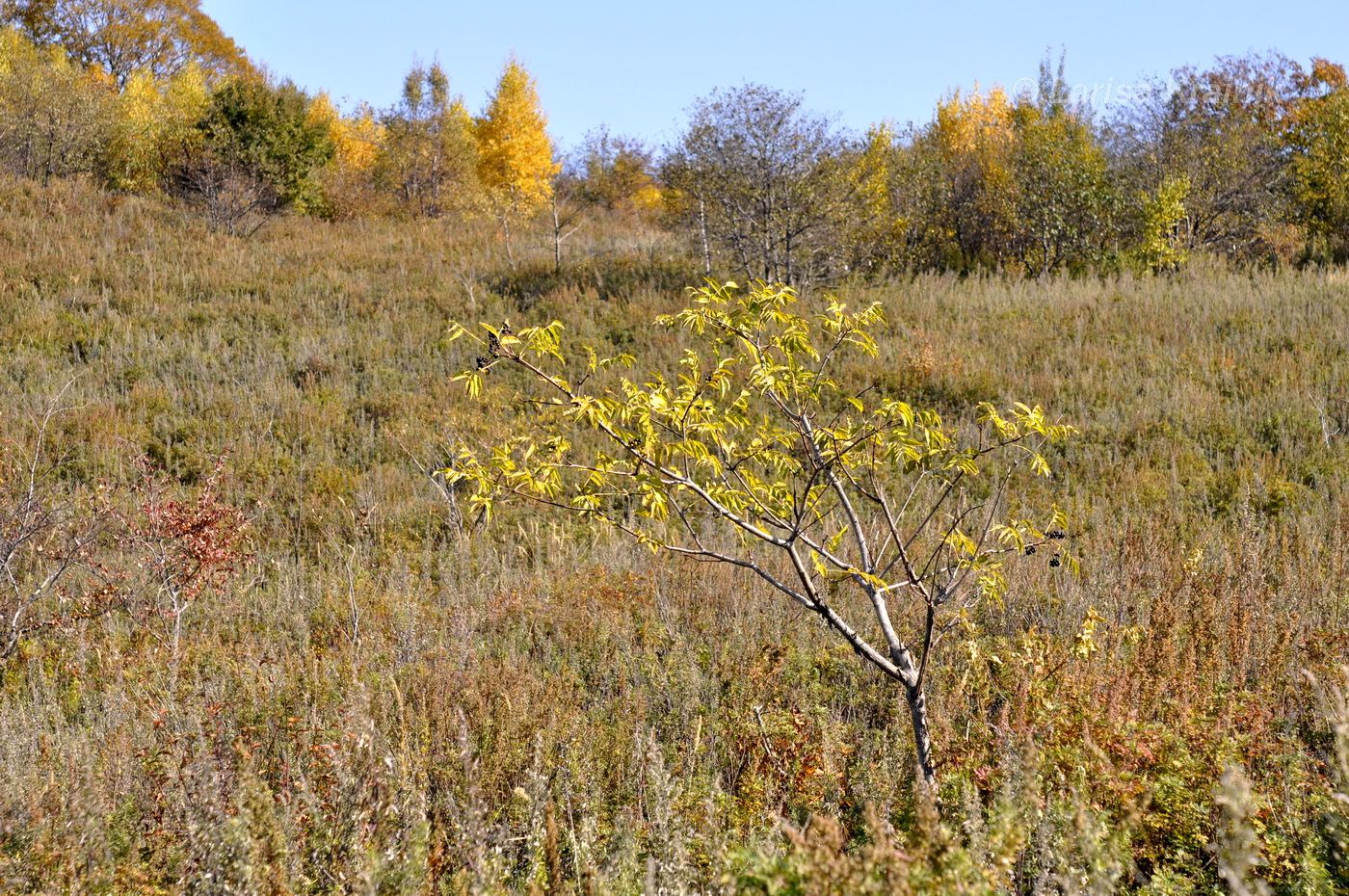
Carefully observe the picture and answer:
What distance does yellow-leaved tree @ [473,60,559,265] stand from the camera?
1012 inches

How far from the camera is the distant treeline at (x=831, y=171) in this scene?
15469 mm

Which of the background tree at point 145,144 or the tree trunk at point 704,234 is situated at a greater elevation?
the background tree at point 145,144

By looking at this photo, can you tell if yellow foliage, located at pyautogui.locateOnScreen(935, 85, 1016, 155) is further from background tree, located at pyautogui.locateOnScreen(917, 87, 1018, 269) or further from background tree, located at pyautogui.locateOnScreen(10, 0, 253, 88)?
background tree, located at pyautogui.locateOnScreen(10, 0, 253, 88)

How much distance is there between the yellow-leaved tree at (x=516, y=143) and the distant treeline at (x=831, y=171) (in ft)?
0.18

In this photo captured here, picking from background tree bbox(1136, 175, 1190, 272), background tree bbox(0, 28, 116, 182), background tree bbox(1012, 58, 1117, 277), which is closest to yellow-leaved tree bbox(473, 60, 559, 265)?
background tree bbox(0, 28, 116, 182)

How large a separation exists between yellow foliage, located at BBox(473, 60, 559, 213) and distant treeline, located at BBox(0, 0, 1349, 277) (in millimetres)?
55

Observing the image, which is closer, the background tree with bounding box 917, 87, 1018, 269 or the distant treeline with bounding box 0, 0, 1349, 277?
the distant treeline with bounding box 0, 0, 1349, 277

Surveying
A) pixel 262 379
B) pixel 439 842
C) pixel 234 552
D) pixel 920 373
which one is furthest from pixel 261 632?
pixel 920 373

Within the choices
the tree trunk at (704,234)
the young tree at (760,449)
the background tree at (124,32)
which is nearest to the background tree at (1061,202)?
the tree trunk at (704,234)

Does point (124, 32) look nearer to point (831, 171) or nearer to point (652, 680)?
point (831, 171)

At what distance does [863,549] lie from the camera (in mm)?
3398

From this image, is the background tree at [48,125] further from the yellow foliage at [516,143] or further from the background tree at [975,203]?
A: the background tree at [975,203]

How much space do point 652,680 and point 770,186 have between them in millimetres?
12194

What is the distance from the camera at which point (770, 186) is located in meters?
15.1
